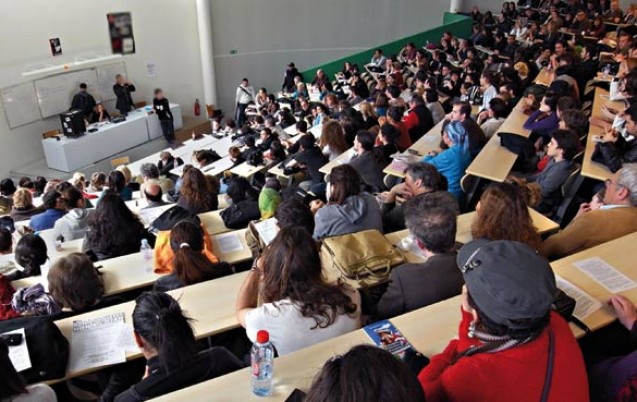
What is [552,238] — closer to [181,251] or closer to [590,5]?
[181,251]

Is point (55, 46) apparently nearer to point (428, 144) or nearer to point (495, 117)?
point (428, 144)

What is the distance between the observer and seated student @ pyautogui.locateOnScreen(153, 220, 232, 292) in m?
3.05

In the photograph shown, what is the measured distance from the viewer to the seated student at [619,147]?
13.2 feet

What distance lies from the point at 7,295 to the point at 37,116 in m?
8.64

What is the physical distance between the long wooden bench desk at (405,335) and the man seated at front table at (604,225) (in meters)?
0.30

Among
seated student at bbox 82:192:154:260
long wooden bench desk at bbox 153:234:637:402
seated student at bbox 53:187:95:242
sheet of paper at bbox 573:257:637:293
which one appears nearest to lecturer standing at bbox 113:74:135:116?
seated student at bbox 53:187:95:242

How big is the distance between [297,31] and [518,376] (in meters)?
14.5

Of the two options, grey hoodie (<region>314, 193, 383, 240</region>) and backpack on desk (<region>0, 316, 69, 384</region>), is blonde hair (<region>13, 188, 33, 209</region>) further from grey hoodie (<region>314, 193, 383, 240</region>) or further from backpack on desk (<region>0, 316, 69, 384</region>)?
grey hoodie (<region>314, 193, 383, 240</region>)

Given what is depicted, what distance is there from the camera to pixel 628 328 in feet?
7.21

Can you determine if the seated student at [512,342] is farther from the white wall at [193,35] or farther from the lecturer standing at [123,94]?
the lecturer standing at [123,94]

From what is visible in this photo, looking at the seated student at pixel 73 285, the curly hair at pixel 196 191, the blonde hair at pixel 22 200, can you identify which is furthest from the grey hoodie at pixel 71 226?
the seated student at pixel 73 285

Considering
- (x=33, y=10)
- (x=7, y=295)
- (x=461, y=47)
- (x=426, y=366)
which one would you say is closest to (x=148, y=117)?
(x=33, y=10)

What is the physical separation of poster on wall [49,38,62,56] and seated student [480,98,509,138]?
9010 mm

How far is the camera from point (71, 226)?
426cm
